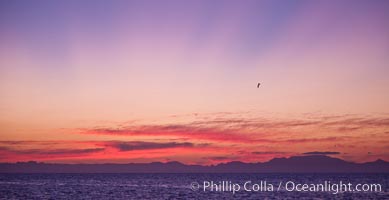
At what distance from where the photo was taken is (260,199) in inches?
2884

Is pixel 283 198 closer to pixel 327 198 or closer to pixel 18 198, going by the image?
pixel 327 198

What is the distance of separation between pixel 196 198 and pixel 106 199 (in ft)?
42.9

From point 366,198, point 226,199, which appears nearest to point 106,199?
point 226,199

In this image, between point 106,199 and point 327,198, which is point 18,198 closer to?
point 106,199

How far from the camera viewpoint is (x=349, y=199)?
7456 cm

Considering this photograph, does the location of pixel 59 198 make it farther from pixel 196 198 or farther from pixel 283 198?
pixel 283 198

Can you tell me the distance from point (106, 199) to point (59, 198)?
292 inches

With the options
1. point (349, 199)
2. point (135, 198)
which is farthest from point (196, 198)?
point (349, 199)

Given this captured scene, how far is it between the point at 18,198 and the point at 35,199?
312 cm

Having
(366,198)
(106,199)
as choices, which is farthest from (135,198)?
(366,198)

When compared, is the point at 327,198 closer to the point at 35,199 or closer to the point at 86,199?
the point at 86,199

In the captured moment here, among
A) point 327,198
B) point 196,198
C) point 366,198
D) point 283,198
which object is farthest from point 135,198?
point 366,198

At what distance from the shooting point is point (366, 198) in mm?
76375

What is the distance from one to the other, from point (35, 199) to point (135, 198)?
14197 mm
